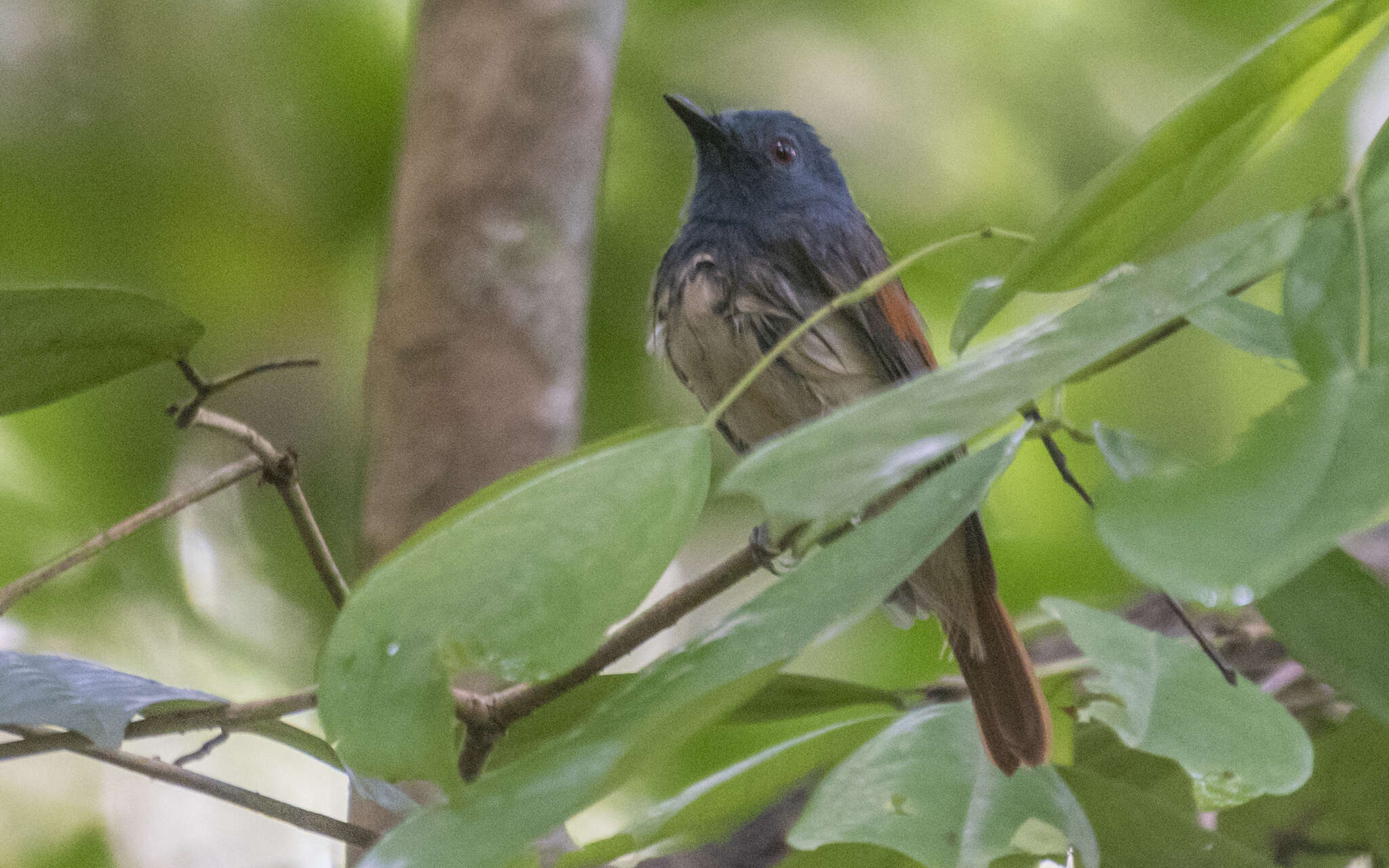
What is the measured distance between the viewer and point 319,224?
139 cm

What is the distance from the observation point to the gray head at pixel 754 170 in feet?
3.67

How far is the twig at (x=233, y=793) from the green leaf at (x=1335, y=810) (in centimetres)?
47

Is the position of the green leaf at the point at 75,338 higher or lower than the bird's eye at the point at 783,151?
higher

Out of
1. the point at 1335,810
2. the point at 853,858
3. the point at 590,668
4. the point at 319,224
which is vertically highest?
the point at 319,224

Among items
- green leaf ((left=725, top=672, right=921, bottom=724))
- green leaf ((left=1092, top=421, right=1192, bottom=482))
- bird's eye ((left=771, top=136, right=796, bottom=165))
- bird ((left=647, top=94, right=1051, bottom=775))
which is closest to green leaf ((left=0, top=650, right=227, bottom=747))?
green leaf ((left=725, top=672, right=921, bottom=724))

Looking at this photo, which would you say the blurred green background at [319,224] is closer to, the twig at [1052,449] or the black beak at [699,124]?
the black beak at [699,124]

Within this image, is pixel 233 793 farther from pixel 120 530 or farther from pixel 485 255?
pixel 485 255

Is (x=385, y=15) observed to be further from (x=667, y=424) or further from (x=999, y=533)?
(x=667, y=424)

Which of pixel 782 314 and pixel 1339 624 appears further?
pixel 782 314

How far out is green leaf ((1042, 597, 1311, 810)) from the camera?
0.97 ft

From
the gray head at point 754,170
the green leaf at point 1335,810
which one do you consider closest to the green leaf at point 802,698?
the green leaf at point 1335,810

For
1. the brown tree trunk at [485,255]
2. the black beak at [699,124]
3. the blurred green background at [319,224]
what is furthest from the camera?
the blurred green background at [319,224]

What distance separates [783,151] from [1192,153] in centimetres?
90

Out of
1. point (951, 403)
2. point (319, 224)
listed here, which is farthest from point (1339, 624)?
point (319, 224)
